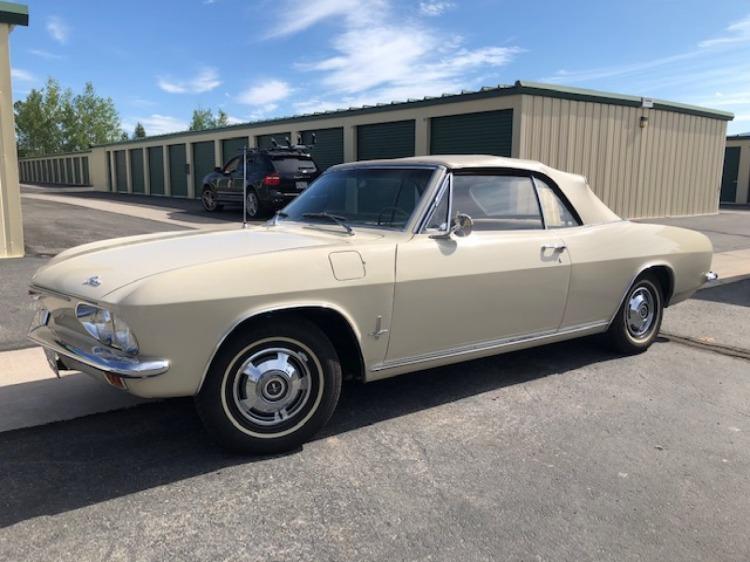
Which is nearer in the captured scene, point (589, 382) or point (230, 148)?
point (589, 382)

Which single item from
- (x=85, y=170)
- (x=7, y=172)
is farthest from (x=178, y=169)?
(x=7, y=172)

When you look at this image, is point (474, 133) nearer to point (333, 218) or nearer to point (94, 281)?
point (333, 218)

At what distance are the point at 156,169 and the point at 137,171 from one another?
2.43m

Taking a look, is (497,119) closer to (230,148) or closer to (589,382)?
(589,382)

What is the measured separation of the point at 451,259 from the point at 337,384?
1.03m

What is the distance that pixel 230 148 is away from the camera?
2405cm

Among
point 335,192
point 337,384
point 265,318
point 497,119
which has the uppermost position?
point 497,119

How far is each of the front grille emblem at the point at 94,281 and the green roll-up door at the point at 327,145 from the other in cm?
1619

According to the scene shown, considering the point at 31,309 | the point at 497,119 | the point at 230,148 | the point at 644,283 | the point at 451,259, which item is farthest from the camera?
the point at 230,148

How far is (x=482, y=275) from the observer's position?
3.94m

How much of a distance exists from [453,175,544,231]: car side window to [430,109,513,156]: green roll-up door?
10262 millimetres

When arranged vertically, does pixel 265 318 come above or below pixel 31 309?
Answer: above

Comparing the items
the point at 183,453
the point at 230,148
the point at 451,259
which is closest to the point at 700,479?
the point at 451,259

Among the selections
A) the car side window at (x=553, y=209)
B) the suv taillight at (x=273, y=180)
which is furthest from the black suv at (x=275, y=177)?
the car side window at (x=553, y=209)
